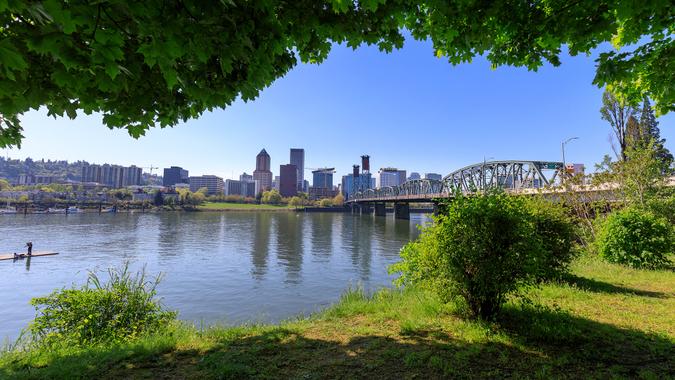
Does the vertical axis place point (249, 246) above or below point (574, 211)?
below

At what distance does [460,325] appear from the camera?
6.63 m

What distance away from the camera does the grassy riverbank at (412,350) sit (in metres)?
4.72

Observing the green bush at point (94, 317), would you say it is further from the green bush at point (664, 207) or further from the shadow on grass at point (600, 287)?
the green bush at point (664, 207)

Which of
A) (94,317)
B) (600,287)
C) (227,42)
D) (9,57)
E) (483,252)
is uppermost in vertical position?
(227,42)

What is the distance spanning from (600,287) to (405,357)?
30.9 feet

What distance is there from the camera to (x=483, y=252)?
6.54m

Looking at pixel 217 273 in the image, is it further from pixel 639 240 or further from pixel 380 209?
→ pixel 380 209

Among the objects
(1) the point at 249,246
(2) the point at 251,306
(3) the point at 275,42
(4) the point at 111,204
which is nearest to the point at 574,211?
(2) the point at 251,306

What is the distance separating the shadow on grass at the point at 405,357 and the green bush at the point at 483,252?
80 centimetres

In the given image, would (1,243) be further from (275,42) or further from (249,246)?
(275,42)

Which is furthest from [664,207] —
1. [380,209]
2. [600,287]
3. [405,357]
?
[380,209]

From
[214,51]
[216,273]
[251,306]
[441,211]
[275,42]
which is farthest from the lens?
[216,273]

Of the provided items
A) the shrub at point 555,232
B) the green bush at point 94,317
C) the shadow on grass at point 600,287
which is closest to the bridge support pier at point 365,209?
the shadow on grass at point 600,287

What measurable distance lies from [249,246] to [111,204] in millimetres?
141407
